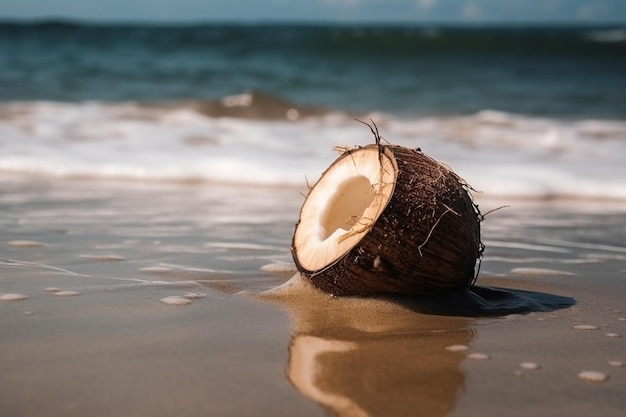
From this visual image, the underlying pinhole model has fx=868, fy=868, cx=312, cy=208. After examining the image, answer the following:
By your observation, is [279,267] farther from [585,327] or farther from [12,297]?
[585,327]

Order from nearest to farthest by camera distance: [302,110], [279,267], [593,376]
→ [593,376]
[279,267]
[302,110]

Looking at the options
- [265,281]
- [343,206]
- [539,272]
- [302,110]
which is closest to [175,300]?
[265,281]

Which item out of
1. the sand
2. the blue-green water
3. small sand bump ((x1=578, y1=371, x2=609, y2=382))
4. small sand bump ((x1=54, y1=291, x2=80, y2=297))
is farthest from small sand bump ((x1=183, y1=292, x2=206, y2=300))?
the blue-green water

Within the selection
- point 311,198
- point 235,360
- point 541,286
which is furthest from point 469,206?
point 235,360

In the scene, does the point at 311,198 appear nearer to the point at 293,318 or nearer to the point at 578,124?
the point at 293,318

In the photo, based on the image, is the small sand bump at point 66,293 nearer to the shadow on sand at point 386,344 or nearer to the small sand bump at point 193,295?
the small sand bump at point 193,295

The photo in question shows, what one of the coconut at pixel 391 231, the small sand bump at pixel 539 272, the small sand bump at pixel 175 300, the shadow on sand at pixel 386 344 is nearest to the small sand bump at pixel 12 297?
the small sand bump at pixel 175 300

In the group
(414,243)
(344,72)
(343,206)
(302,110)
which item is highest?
(344,72)
